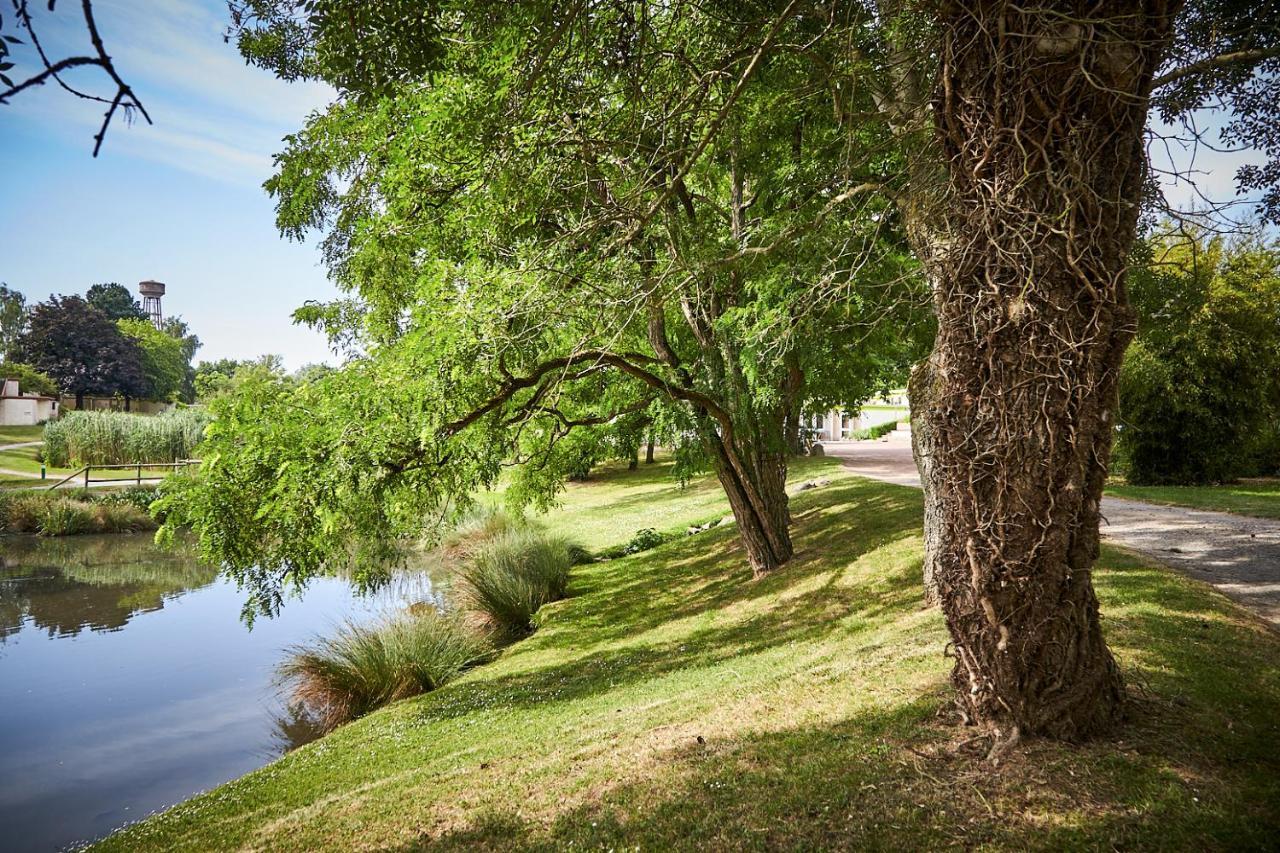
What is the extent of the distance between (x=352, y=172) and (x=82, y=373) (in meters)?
50.9

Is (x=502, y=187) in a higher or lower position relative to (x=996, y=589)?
higher

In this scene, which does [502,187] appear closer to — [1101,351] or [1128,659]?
[1101,351]

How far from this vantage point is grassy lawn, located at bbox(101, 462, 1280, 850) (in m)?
3.11

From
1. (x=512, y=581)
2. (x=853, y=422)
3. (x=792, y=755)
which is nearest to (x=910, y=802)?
(x=792, y=755)

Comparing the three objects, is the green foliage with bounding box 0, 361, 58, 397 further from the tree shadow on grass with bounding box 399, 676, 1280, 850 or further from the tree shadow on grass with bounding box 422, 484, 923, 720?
the tree shadow on grass with bounding box 399, 676, 1280, 850

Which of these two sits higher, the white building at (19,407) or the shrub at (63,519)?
the white building at (19,407)

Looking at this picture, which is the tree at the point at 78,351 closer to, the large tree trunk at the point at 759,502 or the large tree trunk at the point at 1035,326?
the large tree trunk at the point at 759,502

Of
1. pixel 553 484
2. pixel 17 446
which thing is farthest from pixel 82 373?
pixel 553 484

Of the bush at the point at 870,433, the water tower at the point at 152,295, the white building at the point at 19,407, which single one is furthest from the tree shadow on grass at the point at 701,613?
the water tower at the point at 152,295

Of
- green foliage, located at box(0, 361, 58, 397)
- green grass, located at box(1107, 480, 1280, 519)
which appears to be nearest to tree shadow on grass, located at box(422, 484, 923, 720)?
green grass, located at box(1107, 480, 1280, 519)

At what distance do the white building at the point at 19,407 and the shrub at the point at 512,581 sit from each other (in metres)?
38.4

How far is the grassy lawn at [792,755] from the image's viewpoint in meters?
3.11

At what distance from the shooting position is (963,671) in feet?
12.4

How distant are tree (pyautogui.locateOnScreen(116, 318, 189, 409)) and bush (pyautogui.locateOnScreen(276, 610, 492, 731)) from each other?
192 feet
